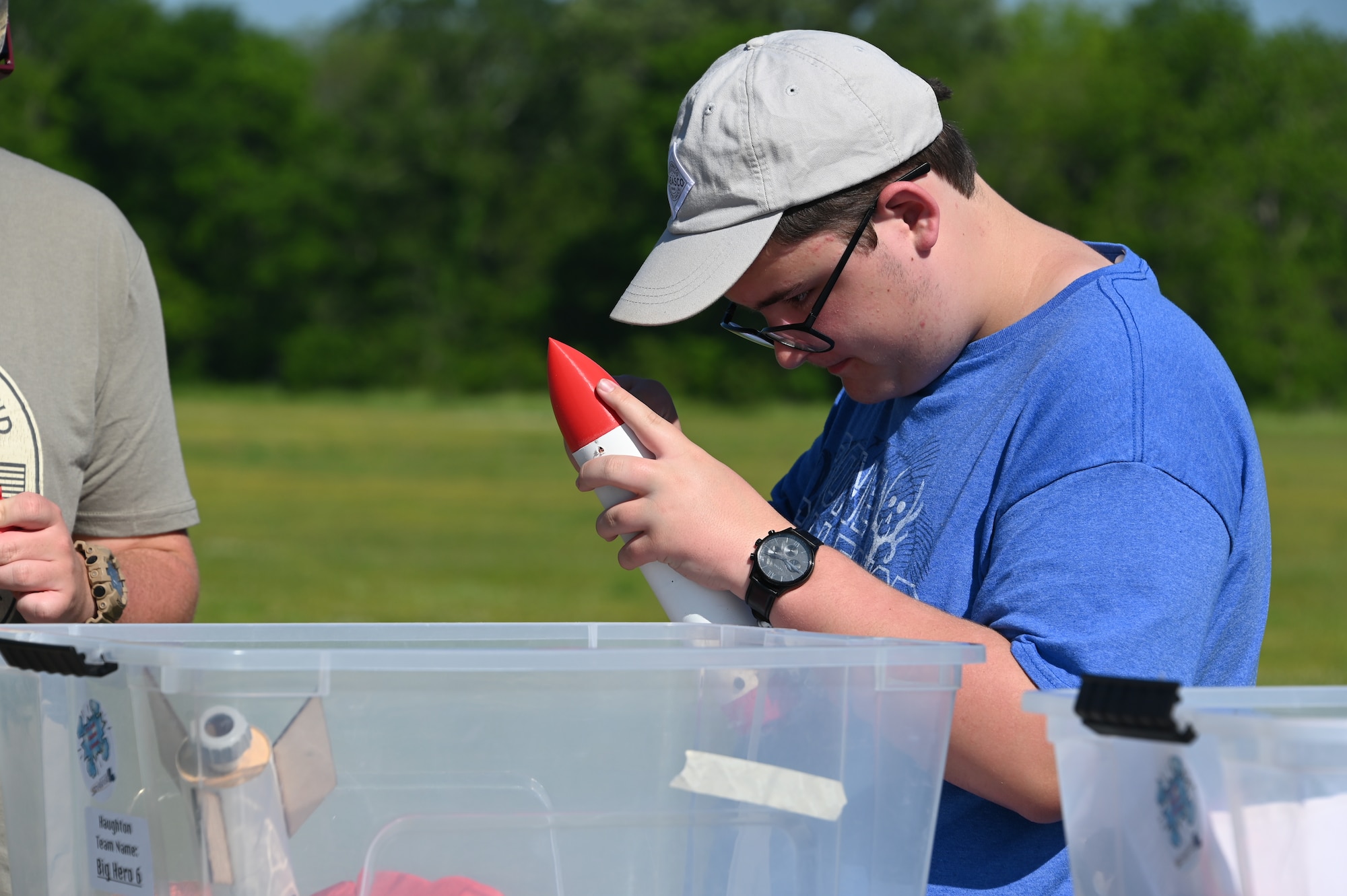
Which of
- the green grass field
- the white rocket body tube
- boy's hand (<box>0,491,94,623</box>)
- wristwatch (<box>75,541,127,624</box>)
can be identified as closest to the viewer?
the white rocket body tube

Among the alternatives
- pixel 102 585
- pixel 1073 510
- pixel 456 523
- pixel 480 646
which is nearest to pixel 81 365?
pixel 102 585

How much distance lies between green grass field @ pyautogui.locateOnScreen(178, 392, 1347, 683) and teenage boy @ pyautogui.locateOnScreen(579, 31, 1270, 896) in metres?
6.95

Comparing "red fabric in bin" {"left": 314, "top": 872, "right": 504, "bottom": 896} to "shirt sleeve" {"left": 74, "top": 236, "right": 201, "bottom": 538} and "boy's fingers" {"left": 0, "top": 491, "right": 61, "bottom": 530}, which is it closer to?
"boy's fingers" {"left": 0, "top": 491, "right": 61, "bottom": 530}

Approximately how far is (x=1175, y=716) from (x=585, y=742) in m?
0.52

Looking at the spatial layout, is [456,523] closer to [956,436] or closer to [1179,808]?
[956,436]

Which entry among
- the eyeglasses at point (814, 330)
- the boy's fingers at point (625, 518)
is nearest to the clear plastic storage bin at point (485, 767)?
the boy's fingers at point (625, 518)

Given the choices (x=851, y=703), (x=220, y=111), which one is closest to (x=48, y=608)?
(x=851, y=703)

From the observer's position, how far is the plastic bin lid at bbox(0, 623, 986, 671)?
1232mm

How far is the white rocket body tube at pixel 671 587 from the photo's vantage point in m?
1.69

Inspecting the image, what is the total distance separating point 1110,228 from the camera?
140 feet

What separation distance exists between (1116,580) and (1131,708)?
1.16 feet

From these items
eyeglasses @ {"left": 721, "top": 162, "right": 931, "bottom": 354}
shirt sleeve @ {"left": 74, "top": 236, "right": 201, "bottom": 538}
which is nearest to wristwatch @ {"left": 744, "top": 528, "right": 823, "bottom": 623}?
eyeglasses @ {"left": 721, "top": 162, "right": 931, "bottom": 354}

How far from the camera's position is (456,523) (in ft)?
55.2

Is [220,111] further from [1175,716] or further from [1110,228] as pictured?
[1175,716]
